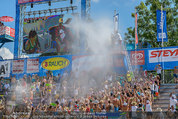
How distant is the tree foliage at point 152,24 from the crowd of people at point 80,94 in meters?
13.4

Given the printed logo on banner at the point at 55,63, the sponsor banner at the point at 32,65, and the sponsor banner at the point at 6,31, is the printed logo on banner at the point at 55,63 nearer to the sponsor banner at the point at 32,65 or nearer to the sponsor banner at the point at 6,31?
the sponsor banner at the point at 32,65

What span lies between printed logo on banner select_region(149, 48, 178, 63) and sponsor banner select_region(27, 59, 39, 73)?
29.2ft

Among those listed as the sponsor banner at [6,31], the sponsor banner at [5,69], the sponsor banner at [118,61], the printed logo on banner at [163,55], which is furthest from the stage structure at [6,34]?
the printed logo on banner at [163,55]

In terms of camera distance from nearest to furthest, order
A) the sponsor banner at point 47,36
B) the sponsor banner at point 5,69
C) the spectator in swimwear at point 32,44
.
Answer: the sponsor banner at point 5,69, the sponsor banner at point 47,36, the spectator in swimwear at point 32,44

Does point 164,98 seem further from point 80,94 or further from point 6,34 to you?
point 6,34

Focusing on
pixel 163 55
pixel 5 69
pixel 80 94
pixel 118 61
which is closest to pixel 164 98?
pixel 163 55

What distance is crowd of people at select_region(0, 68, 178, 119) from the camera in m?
12.4

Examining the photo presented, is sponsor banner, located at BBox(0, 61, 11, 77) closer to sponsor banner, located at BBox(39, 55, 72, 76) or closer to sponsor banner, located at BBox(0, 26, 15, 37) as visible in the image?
sponsor banner, located at BBox(39, 55, 72, 76)

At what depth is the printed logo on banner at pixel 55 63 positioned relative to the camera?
66.6ft

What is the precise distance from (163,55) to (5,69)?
42.1 ft

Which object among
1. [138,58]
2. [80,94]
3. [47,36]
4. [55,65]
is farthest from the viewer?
[47,36]

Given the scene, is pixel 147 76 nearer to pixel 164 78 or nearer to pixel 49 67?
pixel 164 78

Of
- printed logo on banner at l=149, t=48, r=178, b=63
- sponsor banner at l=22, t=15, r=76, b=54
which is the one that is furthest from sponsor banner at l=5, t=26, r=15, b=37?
printed logo on banner at l=149, t=48, r=178, b=63

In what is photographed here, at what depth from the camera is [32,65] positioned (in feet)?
69.0
